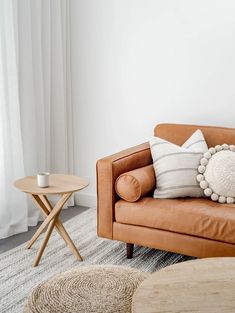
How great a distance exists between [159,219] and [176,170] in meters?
0.35

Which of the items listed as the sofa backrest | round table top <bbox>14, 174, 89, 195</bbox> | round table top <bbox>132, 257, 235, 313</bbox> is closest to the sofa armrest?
round table top <bbox>14, 174, 89, 195</bbox>

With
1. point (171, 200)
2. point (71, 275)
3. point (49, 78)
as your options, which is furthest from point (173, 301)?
point (49, 78)

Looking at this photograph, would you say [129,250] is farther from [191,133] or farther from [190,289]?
[190,289]

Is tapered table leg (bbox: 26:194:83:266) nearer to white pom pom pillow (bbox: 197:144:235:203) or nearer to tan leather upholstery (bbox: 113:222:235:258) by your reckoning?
tan leather upholstery (bbox: 113:222:235:258)

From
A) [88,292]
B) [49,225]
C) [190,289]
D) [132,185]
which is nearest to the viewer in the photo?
[190,289]

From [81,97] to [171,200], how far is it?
155cm

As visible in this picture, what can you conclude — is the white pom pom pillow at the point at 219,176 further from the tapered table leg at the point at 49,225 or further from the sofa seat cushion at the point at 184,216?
the tapered table leg at the point at 49,225

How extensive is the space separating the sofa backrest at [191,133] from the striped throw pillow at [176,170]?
0.20m

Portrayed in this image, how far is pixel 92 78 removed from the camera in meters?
3.63

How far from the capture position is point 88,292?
1609 millimetres

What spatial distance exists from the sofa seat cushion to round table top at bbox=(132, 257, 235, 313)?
24.7 inches

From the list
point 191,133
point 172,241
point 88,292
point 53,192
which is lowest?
point 172,241

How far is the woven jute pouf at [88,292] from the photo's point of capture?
1.52 meters

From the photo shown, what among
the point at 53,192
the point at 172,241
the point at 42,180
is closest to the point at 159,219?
the point at 172,241
